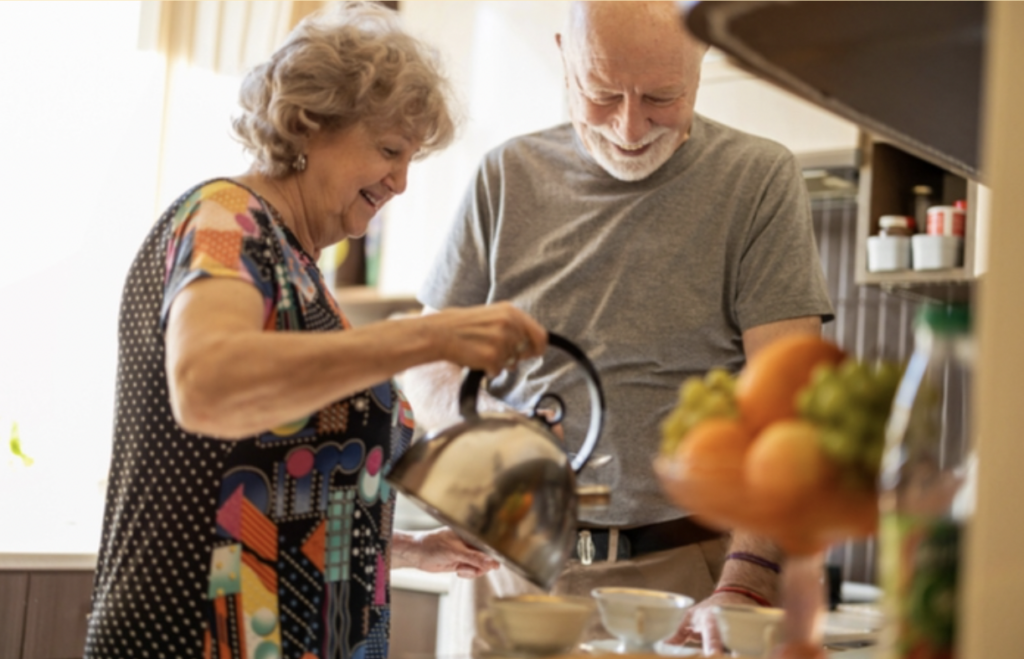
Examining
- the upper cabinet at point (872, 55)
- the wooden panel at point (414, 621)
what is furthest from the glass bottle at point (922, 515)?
the wooden panel at point (414, 621)

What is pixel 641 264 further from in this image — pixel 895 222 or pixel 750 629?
pixel 895 222

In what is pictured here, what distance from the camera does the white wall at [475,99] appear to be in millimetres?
3217

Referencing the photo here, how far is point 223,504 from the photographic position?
1.15 m

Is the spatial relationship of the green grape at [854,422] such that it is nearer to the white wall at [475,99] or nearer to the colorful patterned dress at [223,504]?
the colorful patterned dress at [223,504]

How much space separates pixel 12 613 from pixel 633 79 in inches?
61.1

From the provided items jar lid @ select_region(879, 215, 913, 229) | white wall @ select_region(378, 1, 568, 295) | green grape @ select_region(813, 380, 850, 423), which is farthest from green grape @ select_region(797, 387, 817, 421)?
white wall @ select_region(378, 1, 568, 295)

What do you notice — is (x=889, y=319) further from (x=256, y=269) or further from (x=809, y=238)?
(x=256, y=269)

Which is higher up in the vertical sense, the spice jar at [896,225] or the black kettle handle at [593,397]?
the spice jar at [896,225]

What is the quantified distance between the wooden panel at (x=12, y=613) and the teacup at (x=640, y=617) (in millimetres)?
1609

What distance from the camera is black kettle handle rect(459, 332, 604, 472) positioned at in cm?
103

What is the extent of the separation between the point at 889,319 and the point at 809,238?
1328 millimetres

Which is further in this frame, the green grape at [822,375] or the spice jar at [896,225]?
the spice jar at [896,225]

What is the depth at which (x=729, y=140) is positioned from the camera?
1792 mm

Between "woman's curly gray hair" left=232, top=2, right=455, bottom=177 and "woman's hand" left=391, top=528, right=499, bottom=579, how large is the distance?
49 centimetres
